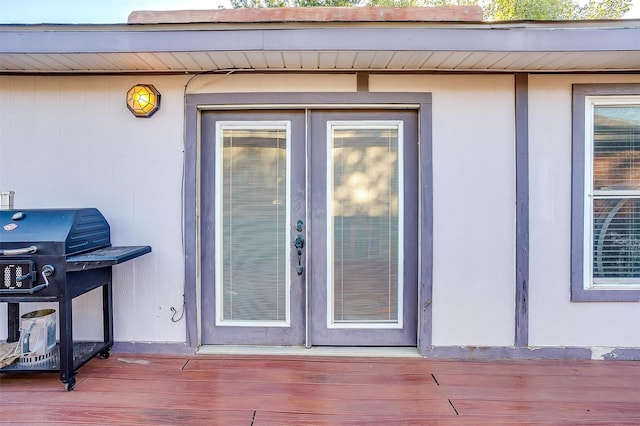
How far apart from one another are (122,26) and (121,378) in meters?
2.35

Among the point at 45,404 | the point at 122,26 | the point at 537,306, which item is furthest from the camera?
the point at 537,306

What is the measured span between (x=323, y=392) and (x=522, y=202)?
1.98 m

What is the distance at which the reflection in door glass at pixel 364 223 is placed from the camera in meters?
2.88

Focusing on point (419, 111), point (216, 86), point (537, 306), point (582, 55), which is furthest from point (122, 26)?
point (537, 306)

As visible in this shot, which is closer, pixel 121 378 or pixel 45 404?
pixel 45 404

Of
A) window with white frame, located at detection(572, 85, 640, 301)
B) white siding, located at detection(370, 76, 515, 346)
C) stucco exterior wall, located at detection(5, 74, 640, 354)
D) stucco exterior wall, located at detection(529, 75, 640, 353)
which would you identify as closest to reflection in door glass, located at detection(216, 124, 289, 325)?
stucco exterior wall, located at detection(5, 74, 640, 354)

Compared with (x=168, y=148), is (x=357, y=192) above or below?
below

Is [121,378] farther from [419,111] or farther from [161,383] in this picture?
[419,111]

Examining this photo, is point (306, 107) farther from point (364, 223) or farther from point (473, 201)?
point (473, 201)

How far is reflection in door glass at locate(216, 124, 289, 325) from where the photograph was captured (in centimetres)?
290

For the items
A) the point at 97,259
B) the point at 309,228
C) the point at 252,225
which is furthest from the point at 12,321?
the point at 309,228

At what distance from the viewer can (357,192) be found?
9.50ft

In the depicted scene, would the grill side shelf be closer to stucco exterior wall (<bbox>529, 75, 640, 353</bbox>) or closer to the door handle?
the door handle

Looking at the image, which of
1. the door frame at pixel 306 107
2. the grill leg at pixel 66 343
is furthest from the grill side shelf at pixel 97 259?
the door frame at pixel 306 107
